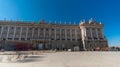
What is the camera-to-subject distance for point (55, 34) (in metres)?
83.1

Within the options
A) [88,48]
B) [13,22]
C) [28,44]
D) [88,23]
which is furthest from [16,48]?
[88,23]

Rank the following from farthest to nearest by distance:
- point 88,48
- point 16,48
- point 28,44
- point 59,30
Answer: point 59,30
point 88,48
point 28,44
point 16,48

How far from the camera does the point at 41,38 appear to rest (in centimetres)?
8012

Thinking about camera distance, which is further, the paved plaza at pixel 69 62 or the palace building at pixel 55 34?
the palace building at pixel 55 34

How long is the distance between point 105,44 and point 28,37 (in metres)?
53.5

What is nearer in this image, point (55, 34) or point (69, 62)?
point (69, 62)

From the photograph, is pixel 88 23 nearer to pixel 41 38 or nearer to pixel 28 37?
pixel 41 38

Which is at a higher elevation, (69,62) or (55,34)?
(55,34)

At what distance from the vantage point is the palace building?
77.7 m

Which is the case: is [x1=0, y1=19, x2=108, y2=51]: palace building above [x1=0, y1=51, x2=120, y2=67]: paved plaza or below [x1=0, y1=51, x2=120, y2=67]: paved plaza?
above

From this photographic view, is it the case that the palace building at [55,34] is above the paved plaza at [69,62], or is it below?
above

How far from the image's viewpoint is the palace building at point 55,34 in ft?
255

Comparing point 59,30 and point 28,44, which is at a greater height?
point 59,30

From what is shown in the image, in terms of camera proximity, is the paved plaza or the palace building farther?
the palace building
